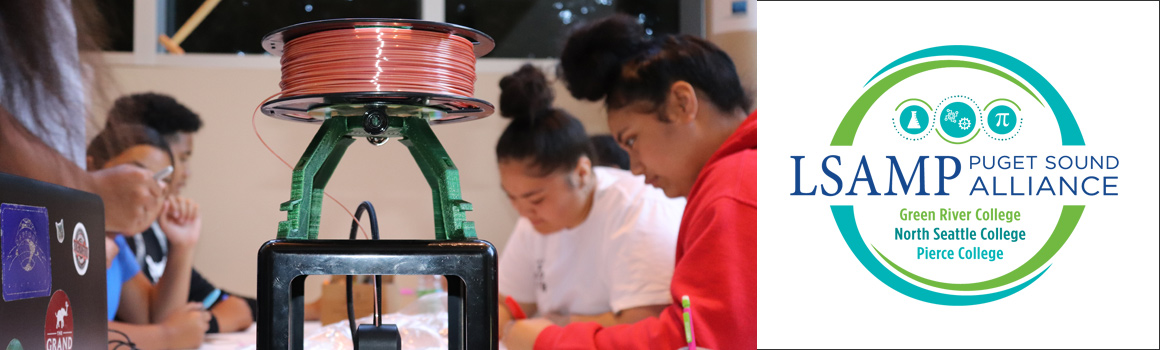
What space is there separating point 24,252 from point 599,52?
3.38ft

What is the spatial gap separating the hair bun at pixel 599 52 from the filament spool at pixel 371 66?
28.4 inches

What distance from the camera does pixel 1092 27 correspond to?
0.59m

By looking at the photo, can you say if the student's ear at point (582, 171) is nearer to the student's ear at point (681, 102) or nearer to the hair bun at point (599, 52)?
the hair bun at point (599, 52)

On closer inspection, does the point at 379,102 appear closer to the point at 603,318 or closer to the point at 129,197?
the point at 603,318

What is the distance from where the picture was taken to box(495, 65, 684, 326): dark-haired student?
2115 mm

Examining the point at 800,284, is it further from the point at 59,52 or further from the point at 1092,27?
the point at 59,52

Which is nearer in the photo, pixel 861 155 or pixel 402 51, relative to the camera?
pixel 861 155

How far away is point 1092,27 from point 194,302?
2.47 meters

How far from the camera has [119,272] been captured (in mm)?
2213

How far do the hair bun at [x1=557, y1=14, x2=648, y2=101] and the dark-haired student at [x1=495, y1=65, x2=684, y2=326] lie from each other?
57 cm

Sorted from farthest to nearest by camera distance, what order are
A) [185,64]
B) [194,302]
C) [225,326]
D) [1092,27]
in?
[185,64]
[194,302]
[225,326]
[1092,27]

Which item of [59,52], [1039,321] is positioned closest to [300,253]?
[1039,321]

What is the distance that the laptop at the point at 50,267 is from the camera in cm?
70

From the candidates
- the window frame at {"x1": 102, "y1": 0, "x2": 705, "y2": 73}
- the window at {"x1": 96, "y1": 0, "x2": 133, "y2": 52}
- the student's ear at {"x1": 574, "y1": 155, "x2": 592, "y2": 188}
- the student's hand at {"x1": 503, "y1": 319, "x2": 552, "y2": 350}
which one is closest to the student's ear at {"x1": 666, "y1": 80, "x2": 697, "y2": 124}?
the student's hand at {"x1": 503, "y1": 319, "x2": 552, "y2": 350}
